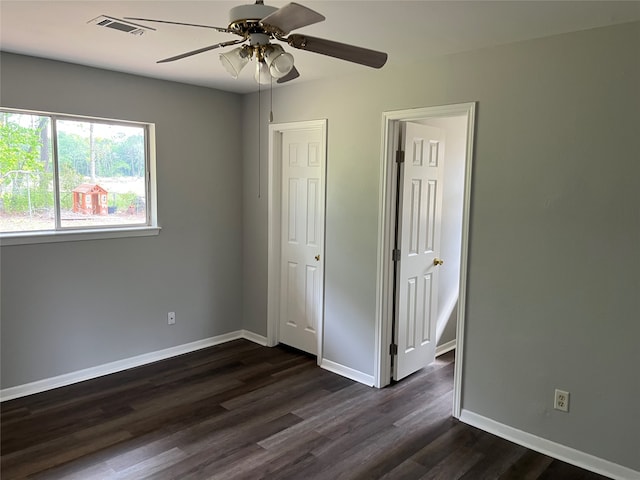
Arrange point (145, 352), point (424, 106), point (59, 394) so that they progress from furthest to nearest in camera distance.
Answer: point (145, 352) → point (59, 394) → point (424, 106)

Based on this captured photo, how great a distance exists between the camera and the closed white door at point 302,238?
414 centimetres

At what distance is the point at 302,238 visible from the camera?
434 cm

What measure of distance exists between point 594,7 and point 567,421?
2.24m

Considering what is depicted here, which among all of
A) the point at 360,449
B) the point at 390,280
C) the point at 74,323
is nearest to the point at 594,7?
the point at 390,280

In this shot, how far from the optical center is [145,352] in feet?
13.7

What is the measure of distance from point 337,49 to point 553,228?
1695 mm

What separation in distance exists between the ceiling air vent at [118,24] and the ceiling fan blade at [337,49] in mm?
1197

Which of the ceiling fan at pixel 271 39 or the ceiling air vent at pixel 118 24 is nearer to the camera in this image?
the ceiling fan at pixel 271 39

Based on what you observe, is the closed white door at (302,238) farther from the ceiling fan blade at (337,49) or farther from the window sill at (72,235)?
the ceiling fan blade at (337,49)

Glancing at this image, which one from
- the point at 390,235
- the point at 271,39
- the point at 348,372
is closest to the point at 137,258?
the point at 348,372

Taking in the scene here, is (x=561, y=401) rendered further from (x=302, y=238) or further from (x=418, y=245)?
(x=302, y=238)

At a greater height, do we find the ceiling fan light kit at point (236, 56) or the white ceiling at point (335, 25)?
the white ceiling at point (335, 25)

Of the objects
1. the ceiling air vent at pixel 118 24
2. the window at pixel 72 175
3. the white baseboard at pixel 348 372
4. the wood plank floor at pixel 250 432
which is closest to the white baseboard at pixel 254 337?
the wood plank floor at pixel 250 432

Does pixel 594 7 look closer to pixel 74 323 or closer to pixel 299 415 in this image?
pixel 299 415
